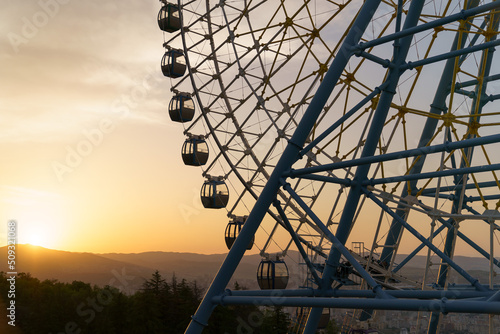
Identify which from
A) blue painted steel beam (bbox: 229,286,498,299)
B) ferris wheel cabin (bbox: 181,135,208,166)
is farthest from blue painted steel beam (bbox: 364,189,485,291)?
ferris wheel cabin (bbox: 181,135,208,166)

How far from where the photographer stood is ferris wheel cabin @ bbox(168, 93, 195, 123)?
83.0 ft

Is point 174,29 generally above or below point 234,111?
above

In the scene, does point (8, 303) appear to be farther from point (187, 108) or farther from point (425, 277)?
point (425, 277)

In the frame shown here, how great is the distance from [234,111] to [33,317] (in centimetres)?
3850

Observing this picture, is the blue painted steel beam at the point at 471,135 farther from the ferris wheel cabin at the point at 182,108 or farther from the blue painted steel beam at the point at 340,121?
the ferris wheel cabin at the point at 182,108

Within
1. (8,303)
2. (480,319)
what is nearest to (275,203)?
(8,303)

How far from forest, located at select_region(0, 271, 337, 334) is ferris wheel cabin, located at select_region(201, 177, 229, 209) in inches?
1058

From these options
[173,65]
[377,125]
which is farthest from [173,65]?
[377,125]

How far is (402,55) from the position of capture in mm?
11664

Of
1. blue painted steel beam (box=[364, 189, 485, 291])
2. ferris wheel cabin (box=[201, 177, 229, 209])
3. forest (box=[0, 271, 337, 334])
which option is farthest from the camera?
forest (box=[0, 271, 337, 334])

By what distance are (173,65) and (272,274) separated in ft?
30.4

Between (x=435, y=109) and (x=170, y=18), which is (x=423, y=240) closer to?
(x=435, y=109)

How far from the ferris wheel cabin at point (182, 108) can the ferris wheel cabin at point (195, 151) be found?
918 millimetres

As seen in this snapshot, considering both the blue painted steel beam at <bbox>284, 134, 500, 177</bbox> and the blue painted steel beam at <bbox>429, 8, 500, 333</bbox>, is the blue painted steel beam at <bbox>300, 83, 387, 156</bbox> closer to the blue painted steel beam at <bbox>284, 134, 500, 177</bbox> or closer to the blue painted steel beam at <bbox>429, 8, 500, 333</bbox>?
the blue painted steel beam at <bbox>284, 134, 500, 177</bbox>
